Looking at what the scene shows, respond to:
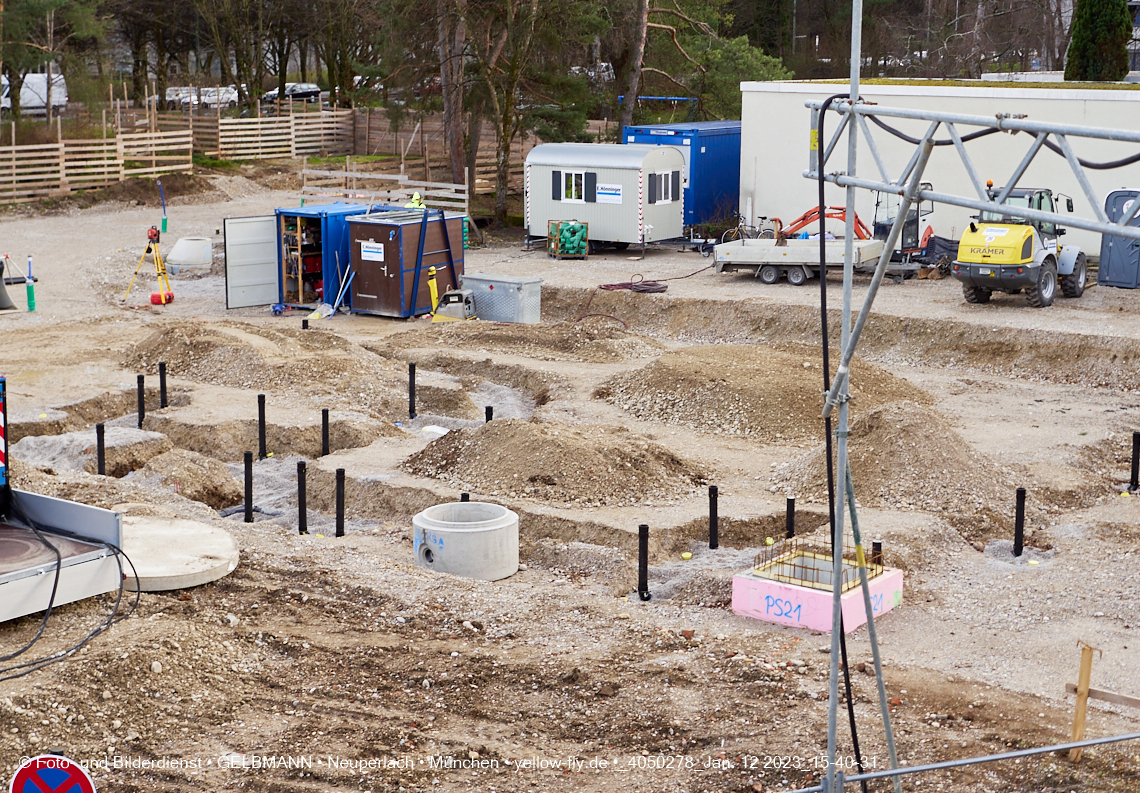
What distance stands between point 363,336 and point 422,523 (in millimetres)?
13162

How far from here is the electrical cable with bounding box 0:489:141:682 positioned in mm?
9266

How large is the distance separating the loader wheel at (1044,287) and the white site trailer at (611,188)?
10848mm

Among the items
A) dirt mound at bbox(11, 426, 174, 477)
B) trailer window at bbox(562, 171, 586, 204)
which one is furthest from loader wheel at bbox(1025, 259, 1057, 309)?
dirt mound at bbox(11, 426, 174, 477)

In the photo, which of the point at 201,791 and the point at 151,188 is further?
the point at 151,188

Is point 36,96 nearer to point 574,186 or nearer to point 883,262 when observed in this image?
point 574,186

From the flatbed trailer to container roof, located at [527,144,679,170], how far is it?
4.15 meters

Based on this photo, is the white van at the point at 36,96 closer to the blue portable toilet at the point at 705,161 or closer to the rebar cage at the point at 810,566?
the blue portable toilet at the point at 705,161

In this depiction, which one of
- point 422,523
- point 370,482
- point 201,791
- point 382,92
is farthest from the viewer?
point 382,92

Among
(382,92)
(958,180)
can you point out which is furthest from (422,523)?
(382,92)

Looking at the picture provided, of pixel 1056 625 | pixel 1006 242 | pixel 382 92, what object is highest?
pixel 382 92

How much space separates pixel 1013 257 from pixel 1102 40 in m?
14.1

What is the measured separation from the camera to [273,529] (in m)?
14.4

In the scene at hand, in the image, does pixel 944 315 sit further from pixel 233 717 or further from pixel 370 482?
pixel 233 717

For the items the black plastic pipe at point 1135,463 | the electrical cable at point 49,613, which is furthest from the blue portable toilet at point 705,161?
the electrical cable at point 49,613
